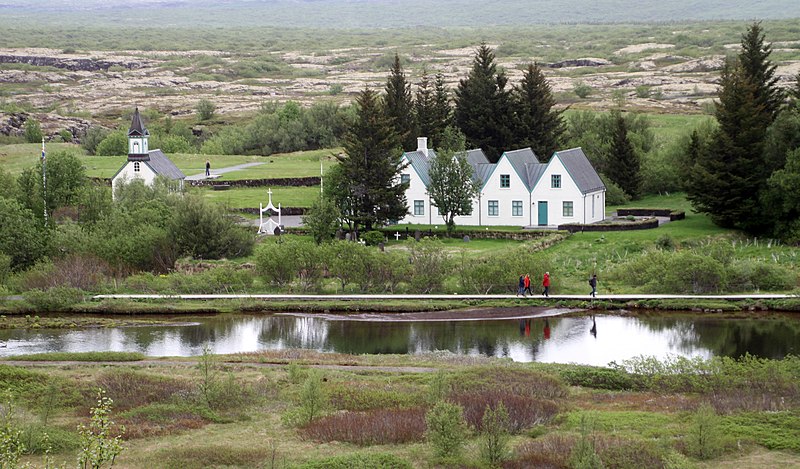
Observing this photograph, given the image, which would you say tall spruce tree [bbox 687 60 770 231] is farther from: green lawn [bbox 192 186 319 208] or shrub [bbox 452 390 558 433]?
shrub [bbox 452 390 558 433]

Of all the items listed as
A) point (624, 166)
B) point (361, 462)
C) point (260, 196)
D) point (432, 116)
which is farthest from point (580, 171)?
point (361, 462)

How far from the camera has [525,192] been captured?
6278cm

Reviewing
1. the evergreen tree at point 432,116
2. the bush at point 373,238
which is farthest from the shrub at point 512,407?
the evergreen tree at point 432,116

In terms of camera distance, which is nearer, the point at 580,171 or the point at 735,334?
the point at 735,334

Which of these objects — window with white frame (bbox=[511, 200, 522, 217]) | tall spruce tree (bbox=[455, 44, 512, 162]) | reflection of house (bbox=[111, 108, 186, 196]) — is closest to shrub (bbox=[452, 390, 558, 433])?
window with white frame (bbox=[511, 200, 522, 217])

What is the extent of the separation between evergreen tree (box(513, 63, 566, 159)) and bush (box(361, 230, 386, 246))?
63.3 ft

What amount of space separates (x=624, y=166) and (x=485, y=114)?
10.3m

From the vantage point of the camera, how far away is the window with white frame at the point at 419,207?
64375 millimetres

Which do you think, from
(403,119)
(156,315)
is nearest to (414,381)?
(156,315)

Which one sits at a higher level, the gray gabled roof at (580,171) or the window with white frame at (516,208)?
the gray gabled roof at (580,171)

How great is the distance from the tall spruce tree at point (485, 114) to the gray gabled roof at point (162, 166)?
18329 millimetres

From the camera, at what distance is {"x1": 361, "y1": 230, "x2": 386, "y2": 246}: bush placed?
57.7m

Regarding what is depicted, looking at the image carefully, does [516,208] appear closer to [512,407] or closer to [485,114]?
[485,114]

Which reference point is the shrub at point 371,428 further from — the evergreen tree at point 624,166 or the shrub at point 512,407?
the evergreen tree at point 624,166
